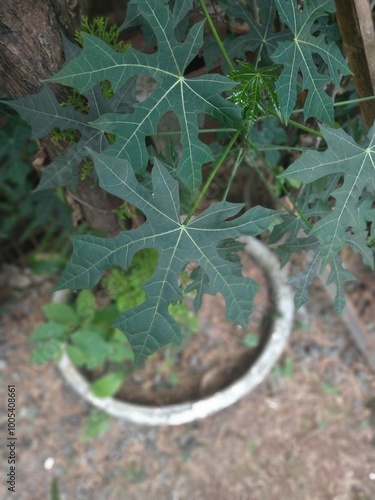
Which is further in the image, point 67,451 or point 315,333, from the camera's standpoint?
point 315,333

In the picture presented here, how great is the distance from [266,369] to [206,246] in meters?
1.09

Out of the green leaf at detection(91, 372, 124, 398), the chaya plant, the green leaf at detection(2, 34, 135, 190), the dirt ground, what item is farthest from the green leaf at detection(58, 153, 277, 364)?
the dirt ground

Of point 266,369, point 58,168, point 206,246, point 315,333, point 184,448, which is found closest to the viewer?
point 206,246

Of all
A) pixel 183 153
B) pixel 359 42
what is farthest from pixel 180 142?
pixel 359 42

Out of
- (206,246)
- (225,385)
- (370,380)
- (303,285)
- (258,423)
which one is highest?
(206,246)

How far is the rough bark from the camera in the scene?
3.00 feet

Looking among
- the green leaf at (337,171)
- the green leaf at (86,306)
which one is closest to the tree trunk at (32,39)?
the green leaf at (337,171)

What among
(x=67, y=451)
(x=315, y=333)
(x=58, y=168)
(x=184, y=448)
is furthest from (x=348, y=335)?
(x=58, y=168)

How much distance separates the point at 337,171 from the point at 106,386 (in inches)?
50.6

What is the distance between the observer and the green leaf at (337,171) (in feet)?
2.71

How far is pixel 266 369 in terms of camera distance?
1844 mm

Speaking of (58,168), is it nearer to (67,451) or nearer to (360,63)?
(360,63)

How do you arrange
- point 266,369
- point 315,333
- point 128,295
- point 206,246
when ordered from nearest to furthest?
point 206,246, point 128,295, point 266,369, point 315,333

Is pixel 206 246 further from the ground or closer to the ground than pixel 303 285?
further from the ground
